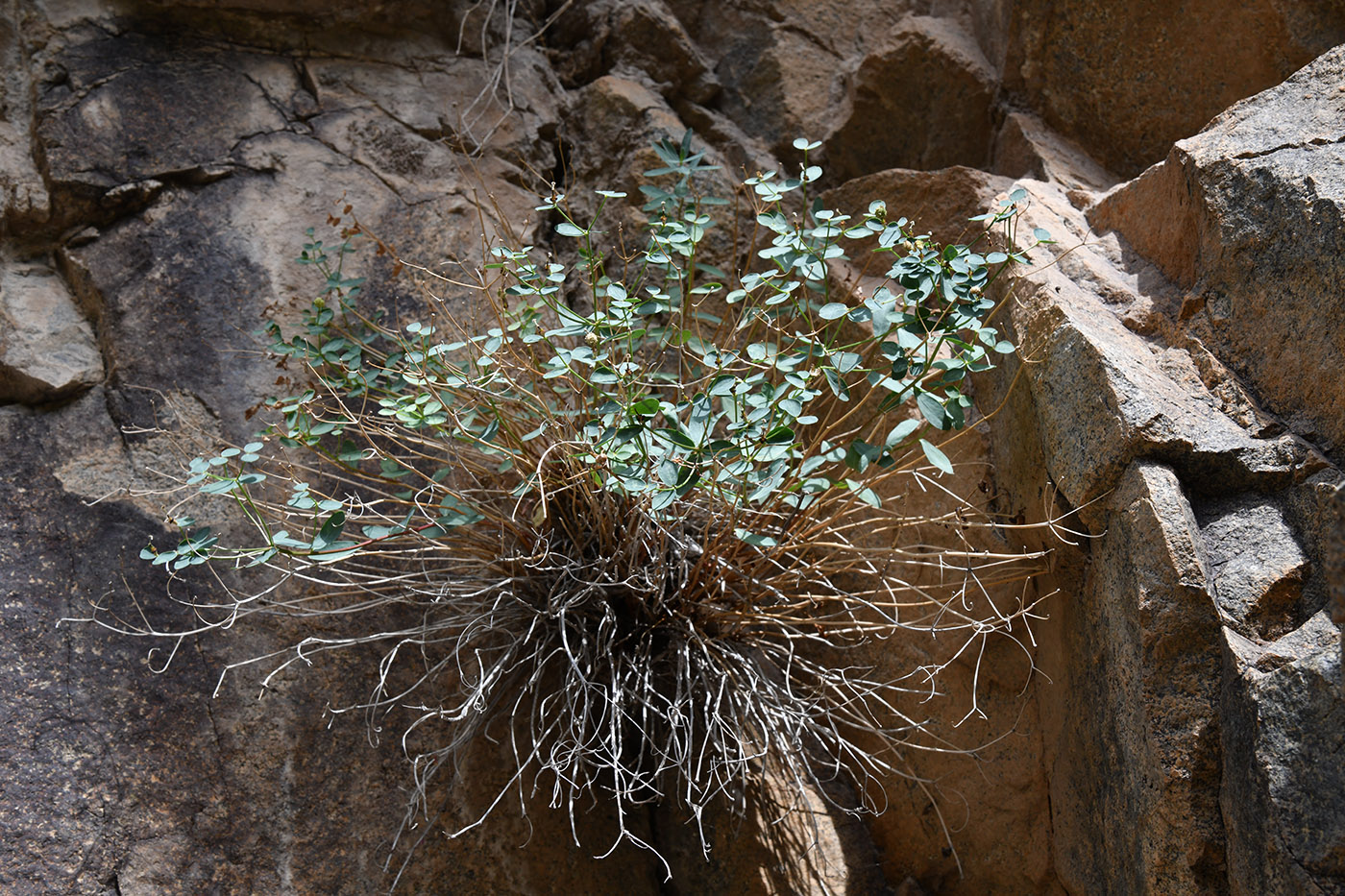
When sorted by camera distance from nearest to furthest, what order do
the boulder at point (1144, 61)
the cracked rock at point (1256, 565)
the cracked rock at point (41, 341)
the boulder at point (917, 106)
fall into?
the cracked rock at point (1256, 565) → the cracked rock at point (41, 341) → the boulder at point (1144, 61) → the boulder at point (917, 106)

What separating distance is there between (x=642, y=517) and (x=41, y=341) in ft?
Result: 3.66

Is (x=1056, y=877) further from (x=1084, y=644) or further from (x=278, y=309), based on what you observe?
(x=278, y=309)

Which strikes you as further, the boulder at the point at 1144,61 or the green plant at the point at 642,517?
the boulder at the point at 1144,61

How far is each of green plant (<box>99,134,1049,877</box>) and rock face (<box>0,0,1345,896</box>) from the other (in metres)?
0.10

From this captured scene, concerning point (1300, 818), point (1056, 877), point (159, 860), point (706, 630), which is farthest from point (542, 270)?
point (1300, 818)

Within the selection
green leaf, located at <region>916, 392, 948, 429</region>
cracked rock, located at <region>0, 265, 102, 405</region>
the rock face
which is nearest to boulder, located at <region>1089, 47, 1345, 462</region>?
the rock face

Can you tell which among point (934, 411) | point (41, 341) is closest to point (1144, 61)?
point (934, 411)

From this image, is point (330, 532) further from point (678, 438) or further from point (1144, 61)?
point (1144, 61)

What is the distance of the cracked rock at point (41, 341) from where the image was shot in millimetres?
1690

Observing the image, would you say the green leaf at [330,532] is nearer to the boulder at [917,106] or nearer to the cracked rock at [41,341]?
the cracked rock at [41,341]

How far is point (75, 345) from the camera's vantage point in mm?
1765

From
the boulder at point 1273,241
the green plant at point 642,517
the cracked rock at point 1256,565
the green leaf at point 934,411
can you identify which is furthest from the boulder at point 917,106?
the cracked rock at point 1256,565

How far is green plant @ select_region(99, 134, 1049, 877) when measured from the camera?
140 centimetres

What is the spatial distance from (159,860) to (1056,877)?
1.30 m
